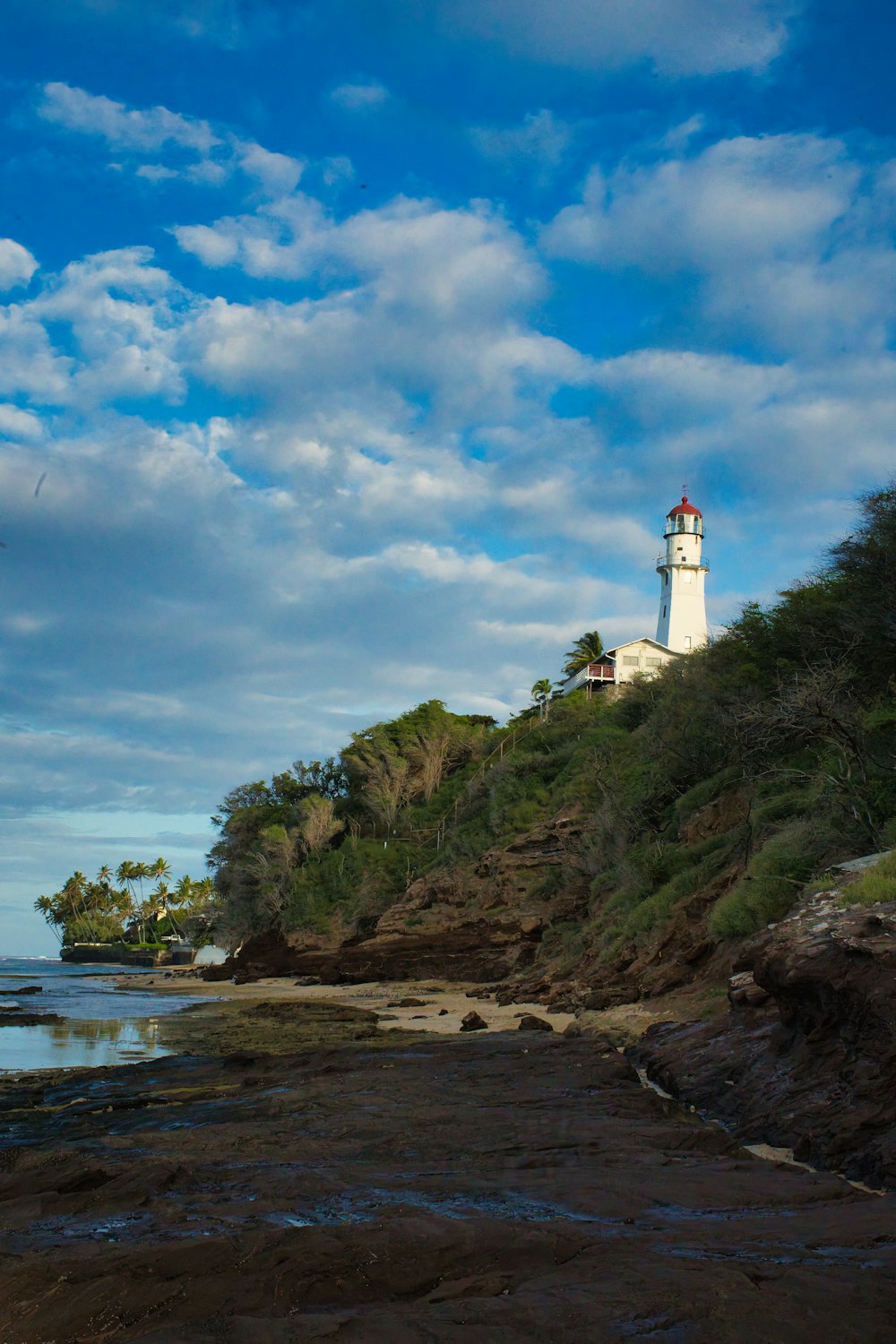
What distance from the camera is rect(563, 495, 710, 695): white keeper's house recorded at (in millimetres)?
67062

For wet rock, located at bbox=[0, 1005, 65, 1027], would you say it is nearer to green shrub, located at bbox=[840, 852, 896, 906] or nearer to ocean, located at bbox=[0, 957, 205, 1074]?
ocean, located at bbox=[0, 957, 205, 1074]

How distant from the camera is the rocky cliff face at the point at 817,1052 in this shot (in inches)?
315

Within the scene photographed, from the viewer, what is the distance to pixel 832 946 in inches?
372

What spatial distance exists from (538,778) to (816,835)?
30787mm

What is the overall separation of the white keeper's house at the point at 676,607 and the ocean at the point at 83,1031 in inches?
1499

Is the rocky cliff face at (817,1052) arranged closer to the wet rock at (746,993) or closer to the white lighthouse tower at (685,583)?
the wet rock at (746,993)

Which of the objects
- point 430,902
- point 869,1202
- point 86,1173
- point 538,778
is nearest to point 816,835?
point 869,1202

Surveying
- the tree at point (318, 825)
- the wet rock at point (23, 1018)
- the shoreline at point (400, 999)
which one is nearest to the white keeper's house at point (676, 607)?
the tree at point (318, 825)

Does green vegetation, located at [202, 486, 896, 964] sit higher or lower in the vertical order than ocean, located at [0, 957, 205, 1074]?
higher

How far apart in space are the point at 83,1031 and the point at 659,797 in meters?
18.3

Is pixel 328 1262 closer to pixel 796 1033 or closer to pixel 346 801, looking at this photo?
pixel 796 1033

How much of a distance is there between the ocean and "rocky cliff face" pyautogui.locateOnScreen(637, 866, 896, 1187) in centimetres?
1178

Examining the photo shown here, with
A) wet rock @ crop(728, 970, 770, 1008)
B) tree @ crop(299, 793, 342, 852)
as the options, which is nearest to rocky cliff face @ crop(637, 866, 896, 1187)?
wet rock @ crop(728, 970, 770, 1008)

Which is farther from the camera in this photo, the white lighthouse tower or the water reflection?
the white lighthouse tower
